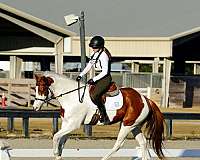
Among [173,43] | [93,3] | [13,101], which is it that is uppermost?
[93,3]

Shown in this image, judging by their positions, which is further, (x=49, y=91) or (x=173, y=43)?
(x=173, y=43)

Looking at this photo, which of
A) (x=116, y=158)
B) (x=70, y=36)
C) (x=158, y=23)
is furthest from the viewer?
(x=158, y=23)

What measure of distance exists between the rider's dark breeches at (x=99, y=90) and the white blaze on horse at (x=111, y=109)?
0.12 meters

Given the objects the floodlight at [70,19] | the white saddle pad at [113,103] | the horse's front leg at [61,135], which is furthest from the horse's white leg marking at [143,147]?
the floodlight at [70,19]

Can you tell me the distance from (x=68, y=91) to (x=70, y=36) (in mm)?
25496

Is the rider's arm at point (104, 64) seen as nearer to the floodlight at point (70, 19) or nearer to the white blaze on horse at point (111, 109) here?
the white blaze on horse at point (111, 109)

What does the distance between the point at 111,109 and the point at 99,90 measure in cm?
45

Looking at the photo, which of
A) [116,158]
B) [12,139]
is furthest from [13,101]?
[116,158]

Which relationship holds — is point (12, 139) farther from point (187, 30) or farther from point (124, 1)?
point (124, 1)

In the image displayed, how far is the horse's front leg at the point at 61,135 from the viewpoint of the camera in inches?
474

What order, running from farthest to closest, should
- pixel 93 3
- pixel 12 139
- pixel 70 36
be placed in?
pixel 93 3, pixel 70 36, pixel 12 139

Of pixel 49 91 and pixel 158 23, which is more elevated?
pixel 158 23

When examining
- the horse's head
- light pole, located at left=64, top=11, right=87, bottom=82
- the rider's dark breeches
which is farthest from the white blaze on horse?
light pole, located at left=64, top=11, right=87, bottom=82

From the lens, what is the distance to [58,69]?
3819 cm
